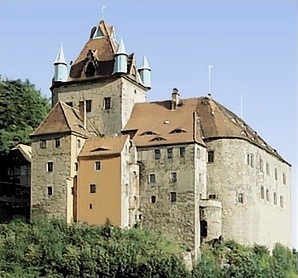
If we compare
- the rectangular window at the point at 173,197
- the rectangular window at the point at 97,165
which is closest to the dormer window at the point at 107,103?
the rectangular window at the point at 97,165

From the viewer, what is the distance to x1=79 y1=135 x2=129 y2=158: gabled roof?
53.9 metres

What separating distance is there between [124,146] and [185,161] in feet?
12.5

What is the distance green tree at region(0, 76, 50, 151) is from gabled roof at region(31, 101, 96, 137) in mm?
6771

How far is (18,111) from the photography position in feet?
216

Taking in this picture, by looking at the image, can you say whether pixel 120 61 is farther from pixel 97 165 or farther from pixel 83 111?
pixel 97 165

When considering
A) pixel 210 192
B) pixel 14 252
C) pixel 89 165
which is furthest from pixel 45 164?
pixel 210 192

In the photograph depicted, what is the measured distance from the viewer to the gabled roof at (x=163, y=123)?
54875 mm

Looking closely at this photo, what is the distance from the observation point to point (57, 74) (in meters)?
59.6

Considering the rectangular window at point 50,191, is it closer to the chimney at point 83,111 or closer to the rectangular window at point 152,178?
the chimney at point 83,111

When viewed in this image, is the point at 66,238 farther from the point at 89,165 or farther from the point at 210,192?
the point at 210,192

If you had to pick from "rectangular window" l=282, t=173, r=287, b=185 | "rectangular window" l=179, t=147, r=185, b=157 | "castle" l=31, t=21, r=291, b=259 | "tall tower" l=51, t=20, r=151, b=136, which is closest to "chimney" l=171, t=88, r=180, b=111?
"castle" l=31, t=21, r=291, b=259

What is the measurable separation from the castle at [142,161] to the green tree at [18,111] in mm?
5038

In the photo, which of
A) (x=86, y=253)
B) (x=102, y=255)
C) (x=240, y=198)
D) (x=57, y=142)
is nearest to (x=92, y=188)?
(x=57, y=142)

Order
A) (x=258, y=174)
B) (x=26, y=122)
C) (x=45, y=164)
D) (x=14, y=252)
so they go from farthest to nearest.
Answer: (x=26, y=122), (x=258, y=174), (x=45, y=164), (x=14, y=252)
